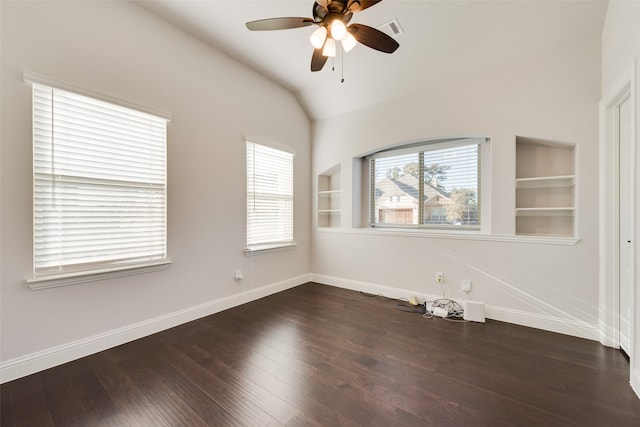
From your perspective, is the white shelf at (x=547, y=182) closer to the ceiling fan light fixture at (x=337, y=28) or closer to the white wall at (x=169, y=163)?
the ceiling fan light fixture at (x=337, y=28)

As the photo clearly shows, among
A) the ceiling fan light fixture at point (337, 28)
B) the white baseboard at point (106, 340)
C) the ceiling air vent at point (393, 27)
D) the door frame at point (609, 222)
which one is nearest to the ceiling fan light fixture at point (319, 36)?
the ceiling fan light fixture at point (337, 28)

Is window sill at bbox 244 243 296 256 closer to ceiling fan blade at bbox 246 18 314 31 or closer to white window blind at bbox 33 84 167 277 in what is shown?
white window blind at bbox 33 84 167 277

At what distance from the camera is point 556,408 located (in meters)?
1.66

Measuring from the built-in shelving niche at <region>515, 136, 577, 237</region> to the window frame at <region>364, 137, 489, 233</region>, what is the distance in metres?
0.41

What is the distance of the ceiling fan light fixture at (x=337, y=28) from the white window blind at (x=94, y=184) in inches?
79.7

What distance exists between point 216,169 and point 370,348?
105 inches

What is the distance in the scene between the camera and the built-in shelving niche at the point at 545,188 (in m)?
2.85

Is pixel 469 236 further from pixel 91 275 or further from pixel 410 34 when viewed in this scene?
pixel 91 275

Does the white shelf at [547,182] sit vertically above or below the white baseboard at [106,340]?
above

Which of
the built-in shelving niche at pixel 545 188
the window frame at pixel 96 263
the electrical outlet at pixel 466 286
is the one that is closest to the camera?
the window frame at pixel 96 263

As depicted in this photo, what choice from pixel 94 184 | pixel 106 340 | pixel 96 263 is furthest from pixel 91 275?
pixel 94 184

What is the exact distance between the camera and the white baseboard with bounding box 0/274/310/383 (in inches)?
78.2

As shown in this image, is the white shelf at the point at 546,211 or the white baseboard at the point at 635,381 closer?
the white baseboard at the point at 635,381

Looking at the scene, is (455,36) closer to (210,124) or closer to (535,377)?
(210,124)
